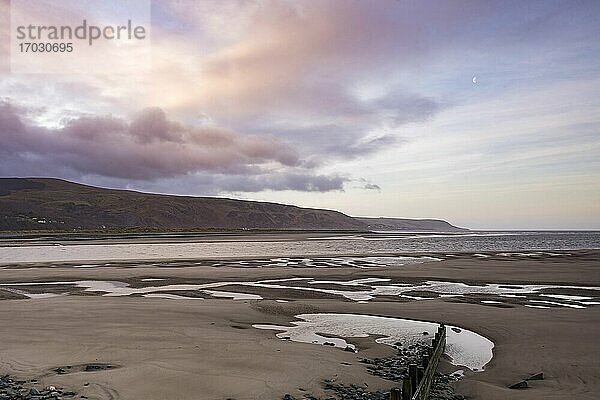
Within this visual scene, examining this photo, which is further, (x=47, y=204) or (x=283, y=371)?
(x=47, y=204)

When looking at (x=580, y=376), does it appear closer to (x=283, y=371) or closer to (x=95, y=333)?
(x=283, y=371)

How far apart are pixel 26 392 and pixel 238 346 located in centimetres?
535

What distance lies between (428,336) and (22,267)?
112ft

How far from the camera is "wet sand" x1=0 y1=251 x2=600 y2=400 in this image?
998cm

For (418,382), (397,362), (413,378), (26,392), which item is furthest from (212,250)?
(413,378)

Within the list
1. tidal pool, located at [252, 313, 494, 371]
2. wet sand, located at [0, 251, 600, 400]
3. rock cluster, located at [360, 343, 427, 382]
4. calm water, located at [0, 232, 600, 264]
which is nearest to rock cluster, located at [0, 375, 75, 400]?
wet sand, located at [0, 251, 600, 400]

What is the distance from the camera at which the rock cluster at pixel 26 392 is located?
8.80 meters

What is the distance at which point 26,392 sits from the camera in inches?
358

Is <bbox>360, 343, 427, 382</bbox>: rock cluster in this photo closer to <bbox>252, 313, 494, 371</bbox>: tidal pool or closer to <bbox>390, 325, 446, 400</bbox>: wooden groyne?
<bbox>252, 313, 494, 371</bbox>: tidal pool

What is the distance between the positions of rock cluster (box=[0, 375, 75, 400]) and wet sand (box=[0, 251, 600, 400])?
326 mm

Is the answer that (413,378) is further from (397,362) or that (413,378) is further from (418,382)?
(397,362)

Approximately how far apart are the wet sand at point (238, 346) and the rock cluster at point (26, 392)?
0.33 m

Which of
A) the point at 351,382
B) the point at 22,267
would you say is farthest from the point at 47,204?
the point at 351,382

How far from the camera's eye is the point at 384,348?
1359cm
